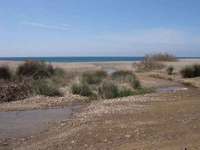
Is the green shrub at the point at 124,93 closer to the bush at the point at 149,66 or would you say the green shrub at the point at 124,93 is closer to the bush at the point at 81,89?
the bush at the point at 81,89

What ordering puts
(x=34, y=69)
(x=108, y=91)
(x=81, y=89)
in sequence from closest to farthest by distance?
1. (x=108, y=91)
2. (x=81, y=89)
3. (x=34, y=69)

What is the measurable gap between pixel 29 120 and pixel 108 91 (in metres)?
7.70

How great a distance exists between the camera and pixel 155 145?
8102mm

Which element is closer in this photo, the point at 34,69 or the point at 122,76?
the point at 122,76

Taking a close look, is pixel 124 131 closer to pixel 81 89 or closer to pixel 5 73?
pixel 81 89

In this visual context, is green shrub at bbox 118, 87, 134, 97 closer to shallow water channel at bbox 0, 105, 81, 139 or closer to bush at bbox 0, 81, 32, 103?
shallow water channel at bbox 0, 105, 81, 139


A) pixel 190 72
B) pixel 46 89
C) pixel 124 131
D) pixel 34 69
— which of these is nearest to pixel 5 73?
pixel 34 69

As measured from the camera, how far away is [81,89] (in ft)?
68.1

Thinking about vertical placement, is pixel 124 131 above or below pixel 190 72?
above

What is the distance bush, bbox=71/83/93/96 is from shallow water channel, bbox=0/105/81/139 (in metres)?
4.01

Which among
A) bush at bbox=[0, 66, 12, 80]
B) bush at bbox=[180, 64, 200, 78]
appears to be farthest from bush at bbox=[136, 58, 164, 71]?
bush at bbox=[0, 66, 12, 80]


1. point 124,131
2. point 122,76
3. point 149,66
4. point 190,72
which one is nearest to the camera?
point 124,131

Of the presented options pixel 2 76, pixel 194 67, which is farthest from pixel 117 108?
pixel 194 67

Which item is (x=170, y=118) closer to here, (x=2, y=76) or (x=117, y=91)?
(x=117, y=91)
